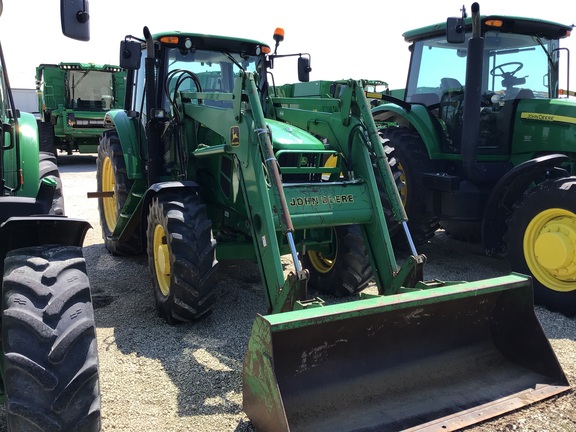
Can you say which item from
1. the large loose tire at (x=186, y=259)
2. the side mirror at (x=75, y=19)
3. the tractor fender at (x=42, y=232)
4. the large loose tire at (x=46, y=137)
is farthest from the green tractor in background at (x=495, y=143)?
the large loose tire at (x=46, y=137)

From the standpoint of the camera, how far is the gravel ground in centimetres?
313

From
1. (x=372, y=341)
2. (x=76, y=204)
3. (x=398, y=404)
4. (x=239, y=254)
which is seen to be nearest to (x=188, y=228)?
(x=239, y=254)

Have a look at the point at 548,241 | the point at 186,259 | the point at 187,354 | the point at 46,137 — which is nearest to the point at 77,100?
the point at 46,137

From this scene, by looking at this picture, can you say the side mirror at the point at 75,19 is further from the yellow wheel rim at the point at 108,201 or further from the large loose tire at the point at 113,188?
the yellow wheel rim at the point at 108,201

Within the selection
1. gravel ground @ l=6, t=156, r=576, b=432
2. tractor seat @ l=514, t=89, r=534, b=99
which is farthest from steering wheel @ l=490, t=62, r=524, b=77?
gravel ground @ l=6, t=156, r=576, b=432

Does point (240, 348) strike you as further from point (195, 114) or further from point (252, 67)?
point (252, 67)

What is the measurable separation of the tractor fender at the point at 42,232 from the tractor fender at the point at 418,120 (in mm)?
4732

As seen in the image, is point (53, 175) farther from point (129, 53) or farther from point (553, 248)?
point (553, 248)

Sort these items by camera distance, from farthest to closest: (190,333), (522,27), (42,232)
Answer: (522,27), (190,333), (42,232)

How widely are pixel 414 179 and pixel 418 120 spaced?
0.76m

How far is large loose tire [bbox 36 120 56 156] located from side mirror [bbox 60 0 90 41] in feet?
38.9

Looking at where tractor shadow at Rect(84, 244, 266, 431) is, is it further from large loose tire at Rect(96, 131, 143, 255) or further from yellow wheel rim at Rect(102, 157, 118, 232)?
yellow wheel rim at Rect(102, 157, 118, 232)

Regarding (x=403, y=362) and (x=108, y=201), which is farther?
(x=108, y=201)

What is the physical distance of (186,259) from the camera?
4.19 metres
